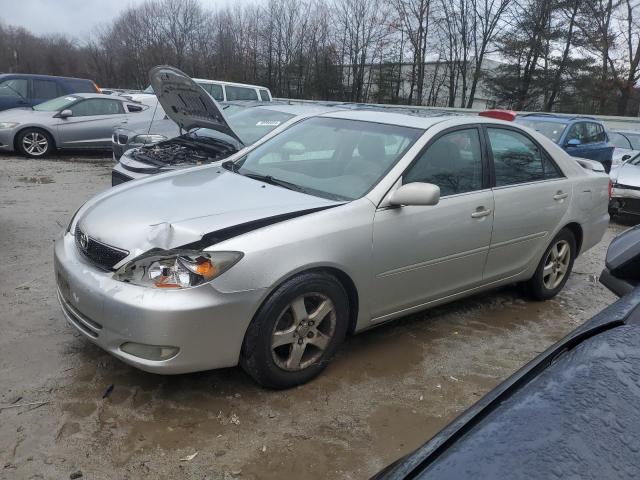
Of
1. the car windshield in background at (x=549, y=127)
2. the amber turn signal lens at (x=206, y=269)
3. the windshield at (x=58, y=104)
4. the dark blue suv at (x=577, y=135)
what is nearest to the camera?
the amber turn signal lens at (x=206, y=269)

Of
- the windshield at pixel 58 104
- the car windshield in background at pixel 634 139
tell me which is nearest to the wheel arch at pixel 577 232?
the windshield at pixel 58 104

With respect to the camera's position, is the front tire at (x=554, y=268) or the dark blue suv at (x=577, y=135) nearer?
the front tire at (x=554, y=268)

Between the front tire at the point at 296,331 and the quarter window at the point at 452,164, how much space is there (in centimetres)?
95

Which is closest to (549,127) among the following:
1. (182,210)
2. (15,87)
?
(182,210)

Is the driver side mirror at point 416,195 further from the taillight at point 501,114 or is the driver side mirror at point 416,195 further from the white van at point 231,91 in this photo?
the white van at point 231,91

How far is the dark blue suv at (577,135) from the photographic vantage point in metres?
10.5

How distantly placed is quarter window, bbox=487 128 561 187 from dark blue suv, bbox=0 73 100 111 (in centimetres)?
1271

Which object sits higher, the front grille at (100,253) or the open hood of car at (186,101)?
the open hood of car at (186,101)

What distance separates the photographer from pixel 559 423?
116cm

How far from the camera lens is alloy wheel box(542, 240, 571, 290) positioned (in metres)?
4.69

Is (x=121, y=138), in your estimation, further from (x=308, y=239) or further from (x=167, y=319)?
(x=167, y=319)

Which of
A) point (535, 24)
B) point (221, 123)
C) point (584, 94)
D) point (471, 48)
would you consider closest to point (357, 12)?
point (471, 48)

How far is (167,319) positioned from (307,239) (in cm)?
82

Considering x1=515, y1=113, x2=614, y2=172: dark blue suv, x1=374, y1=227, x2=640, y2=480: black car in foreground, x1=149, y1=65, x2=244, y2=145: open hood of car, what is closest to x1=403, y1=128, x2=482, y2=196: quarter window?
x1=374, y1=227, x2=640, y2=480: black car in foreground
